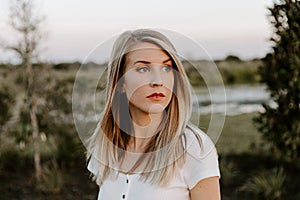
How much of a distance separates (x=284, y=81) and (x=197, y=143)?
335cm

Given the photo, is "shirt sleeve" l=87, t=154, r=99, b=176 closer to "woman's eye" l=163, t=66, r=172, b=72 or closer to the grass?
"woman's eye" l=163, t=66, r=172, b=72

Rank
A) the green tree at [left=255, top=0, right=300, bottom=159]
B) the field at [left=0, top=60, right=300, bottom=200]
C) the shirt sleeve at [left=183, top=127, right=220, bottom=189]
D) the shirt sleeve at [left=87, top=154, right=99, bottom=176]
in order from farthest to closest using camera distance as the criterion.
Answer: the field at [left=0, top=60, right=300, bottom=200], the green tree at [left=255, top=0, right=300, bottom=159], the shirt sleeve at [left=87, top=154, right=99, bottom=176], the shirt sleeve at [left=183, top=127, right=220, bottom=189]

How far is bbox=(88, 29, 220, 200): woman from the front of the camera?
5.01 feet

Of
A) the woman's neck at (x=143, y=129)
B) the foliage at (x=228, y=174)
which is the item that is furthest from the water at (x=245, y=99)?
the woman's neck at (x=143, y=129)

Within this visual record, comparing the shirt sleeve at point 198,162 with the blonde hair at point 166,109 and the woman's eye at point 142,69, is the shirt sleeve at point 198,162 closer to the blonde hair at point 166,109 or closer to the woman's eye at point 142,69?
the blonde hair at point 166,109

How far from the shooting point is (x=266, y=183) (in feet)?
16.5

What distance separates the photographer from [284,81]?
475 centimetres

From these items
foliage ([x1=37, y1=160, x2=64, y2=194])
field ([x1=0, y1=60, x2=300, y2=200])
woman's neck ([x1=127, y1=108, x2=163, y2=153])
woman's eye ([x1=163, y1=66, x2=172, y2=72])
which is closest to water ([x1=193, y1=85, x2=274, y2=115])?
field ([x1=0, y1=60, x2=300, y2=200])

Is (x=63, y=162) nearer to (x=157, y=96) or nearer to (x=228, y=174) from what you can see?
(x=228, y=174)

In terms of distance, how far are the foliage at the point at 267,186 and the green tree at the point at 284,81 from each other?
0.83 ft

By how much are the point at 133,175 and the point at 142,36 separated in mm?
383

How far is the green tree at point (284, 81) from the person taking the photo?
4.62 metres

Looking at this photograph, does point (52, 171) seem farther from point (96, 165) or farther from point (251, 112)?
point (96, 165)

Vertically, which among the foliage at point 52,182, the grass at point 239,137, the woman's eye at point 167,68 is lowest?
the foliage at point 52,182
